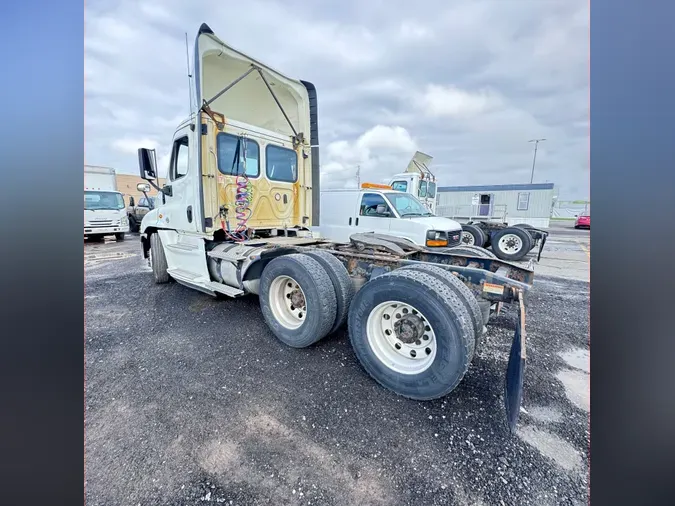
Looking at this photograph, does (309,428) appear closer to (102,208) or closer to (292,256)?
(292,256)

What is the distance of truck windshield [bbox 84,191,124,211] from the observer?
37.5 ft

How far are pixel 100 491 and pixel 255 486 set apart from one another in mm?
842

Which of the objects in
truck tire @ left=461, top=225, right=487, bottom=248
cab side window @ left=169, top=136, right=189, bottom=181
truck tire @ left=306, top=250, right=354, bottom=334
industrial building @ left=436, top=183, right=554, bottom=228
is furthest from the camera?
industrial building @ left=436, top=183, right=554, bottom=228

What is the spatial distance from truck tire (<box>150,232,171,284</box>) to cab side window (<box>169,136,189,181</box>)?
1.35 m

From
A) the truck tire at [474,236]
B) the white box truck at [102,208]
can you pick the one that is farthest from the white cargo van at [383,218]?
the white box truck at [102,208]

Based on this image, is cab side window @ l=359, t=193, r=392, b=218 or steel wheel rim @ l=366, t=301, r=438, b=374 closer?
steel wheel rim @ l=366, t=301, r=438, b=374

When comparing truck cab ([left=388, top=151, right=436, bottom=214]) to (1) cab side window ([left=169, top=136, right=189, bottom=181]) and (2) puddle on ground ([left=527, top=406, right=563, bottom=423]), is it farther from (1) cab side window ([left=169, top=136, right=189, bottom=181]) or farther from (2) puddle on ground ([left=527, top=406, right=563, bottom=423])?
(2) puddle on ground ([left=527, top=406, right=563, bottom=423])

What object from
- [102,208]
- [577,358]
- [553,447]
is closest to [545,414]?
[553,447]

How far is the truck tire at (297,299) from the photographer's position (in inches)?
116

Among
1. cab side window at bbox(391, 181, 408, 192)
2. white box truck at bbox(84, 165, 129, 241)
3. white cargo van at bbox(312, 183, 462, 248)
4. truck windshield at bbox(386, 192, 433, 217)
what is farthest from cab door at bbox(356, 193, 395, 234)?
white box truck at bbox(84, 165, 129, 241)

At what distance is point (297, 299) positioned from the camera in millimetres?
3408

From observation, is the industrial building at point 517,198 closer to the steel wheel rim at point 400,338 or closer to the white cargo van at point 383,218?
the white cargo van at point 383,218
